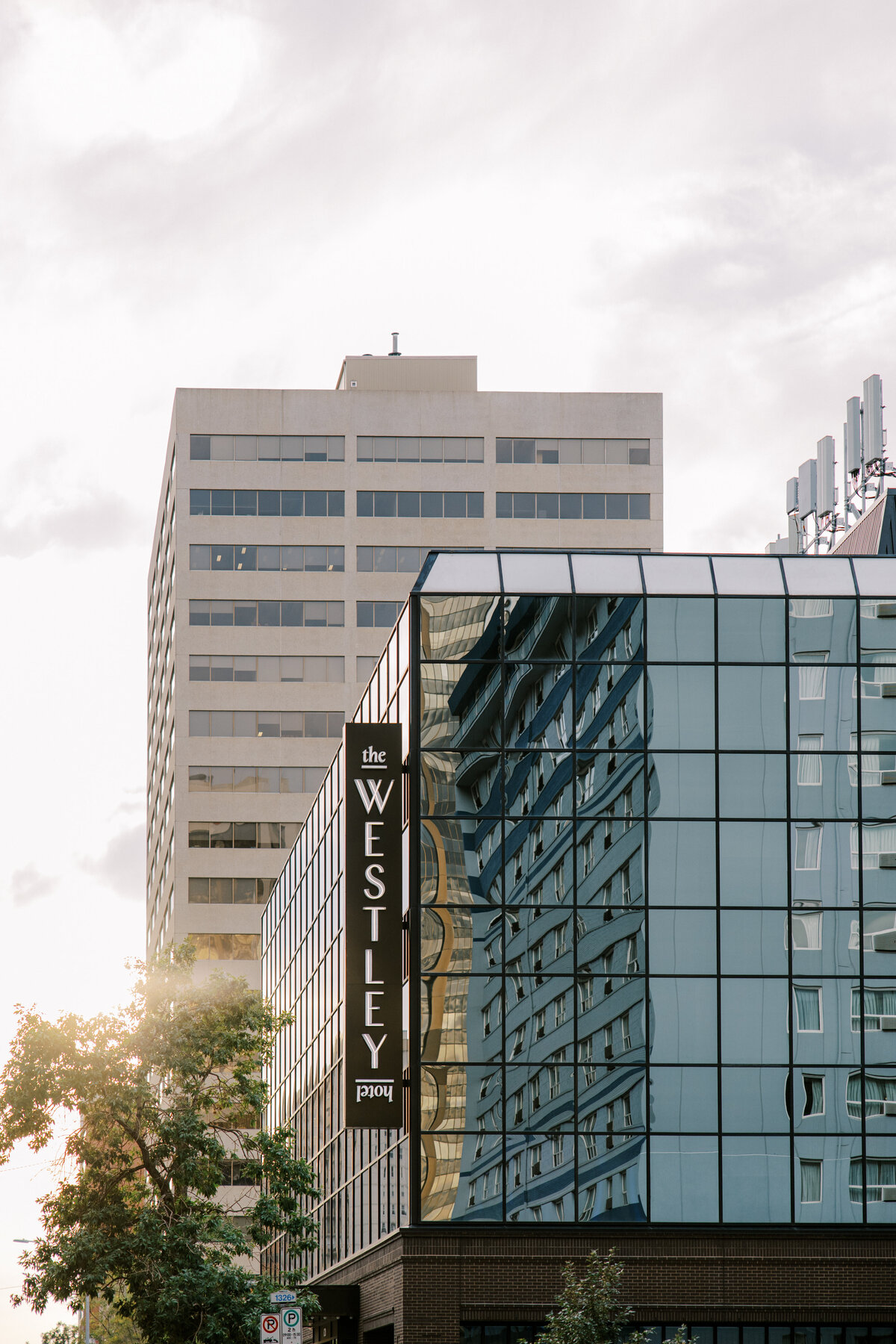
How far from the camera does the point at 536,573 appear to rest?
36594 millimetres

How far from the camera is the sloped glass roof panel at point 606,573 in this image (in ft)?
119

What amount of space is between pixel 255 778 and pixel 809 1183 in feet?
211

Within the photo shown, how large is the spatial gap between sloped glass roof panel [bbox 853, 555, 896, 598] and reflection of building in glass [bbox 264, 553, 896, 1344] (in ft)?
0.21

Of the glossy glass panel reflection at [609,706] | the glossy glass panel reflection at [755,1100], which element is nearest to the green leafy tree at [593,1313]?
the glossy glass panel reflection at [755,1100]

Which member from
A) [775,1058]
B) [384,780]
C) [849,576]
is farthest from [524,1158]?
[849,576]

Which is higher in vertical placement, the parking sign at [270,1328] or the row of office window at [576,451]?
the row of office window at [576,451]

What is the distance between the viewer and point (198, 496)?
3839 inches

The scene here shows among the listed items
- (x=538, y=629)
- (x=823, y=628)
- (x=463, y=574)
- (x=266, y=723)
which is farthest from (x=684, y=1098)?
(x=266, y=723)

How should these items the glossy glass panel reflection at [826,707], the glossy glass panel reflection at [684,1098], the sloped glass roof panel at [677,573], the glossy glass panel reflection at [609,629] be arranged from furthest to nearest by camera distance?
1. the sloped glass roof panel at [677,573]
2. the glossy glass panel reflection at [609,629]
3. the glossy glass panel reflection at [826,707]
4. the glossy glass panel reflection at [684,1098]

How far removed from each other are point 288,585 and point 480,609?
6153cm

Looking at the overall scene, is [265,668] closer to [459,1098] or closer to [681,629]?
[681,629]

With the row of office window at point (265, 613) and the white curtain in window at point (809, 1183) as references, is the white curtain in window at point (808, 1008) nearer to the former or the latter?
the white curtain in window at point (809, 1183)

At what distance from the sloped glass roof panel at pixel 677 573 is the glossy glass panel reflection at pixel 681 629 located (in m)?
0.26

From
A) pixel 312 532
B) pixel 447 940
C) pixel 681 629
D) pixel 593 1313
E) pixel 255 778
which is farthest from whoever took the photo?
pixel 312 532
